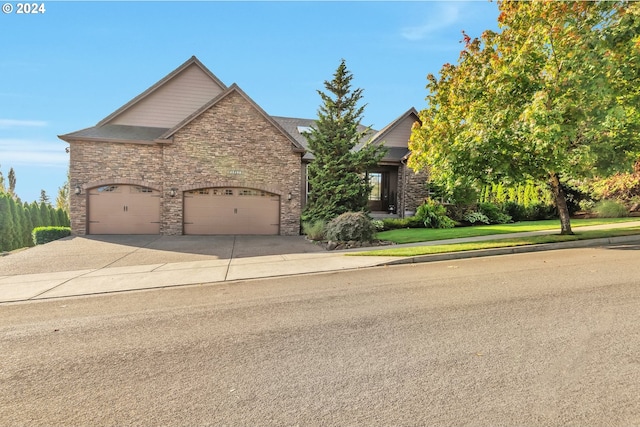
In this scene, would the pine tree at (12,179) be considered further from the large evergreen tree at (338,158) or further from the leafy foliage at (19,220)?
the large evergreen tree at (338,158)

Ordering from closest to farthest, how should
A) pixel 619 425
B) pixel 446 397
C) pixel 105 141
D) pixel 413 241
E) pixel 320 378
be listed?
pixel 619 425 → pixel 446 397 → pixel 320 378 → pixel 413 241 → pixel 105 141

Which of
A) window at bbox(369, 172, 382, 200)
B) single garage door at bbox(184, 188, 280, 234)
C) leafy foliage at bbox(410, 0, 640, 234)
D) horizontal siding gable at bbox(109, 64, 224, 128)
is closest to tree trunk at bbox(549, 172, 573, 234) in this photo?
leafy foliage at bbox(410, 0, 640, 234)

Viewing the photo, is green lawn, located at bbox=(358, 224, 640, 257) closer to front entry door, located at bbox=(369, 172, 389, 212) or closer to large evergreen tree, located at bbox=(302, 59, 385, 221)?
large evergreen tree, located at bbox=(302, 59, 385, 221)

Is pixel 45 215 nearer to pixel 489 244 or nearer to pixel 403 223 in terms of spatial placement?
pixel 403 223

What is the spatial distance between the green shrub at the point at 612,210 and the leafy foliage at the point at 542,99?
988cm

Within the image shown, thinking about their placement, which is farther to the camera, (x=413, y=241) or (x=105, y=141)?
(x=105, y=141)

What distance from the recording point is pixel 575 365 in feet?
11.0

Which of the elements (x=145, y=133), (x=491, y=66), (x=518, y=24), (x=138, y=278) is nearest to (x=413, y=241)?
(x=491, y=66)

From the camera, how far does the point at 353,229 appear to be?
12.9 meters

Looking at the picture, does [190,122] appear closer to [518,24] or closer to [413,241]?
[413,241]

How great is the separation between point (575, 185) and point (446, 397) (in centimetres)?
2416

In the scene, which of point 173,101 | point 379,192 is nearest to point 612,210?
point 379,192

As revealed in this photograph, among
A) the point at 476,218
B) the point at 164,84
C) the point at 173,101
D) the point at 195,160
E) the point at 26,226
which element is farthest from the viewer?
the point at 476,218

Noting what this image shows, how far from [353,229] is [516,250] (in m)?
5.60
